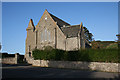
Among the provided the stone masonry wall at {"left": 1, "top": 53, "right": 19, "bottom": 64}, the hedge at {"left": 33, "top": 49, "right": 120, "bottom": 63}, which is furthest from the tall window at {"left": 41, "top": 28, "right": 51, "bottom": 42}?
the hedge at {"left": 33, "top": 49, "right": 120, "bottom": 63}

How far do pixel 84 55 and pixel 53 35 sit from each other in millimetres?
19750

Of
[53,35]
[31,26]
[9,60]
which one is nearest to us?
[9,60]

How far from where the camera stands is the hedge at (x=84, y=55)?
17703 millimetres

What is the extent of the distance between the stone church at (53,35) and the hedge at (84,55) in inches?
390

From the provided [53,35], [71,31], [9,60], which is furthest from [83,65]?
[9,60]

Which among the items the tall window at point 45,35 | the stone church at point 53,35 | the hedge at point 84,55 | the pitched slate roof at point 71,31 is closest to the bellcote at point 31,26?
the stone church at point 53,35

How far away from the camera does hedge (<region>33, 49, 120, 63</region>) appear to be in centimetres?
1770

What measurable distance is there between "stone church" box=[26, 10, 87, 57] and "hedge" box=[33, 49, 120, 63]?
9.91 metres

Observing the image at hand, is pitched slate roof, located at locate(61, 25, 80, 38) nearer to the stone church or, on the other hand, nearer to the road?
the stone church

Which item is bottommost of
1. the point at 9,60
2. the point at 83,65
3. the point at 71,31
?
the point at 9,60

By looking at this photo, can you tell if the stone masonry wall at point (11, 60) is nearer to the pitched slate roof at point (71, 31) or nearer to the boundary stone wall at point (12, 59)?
the boundary stone wall at point (12, 59)

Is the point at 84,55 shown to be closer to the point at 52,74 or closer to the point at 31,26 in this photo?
the point at 52,74

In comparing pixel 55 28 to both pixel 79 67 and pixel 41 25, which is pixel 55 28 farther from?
pixel 79 67

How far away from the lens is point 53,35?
38.3 meters
